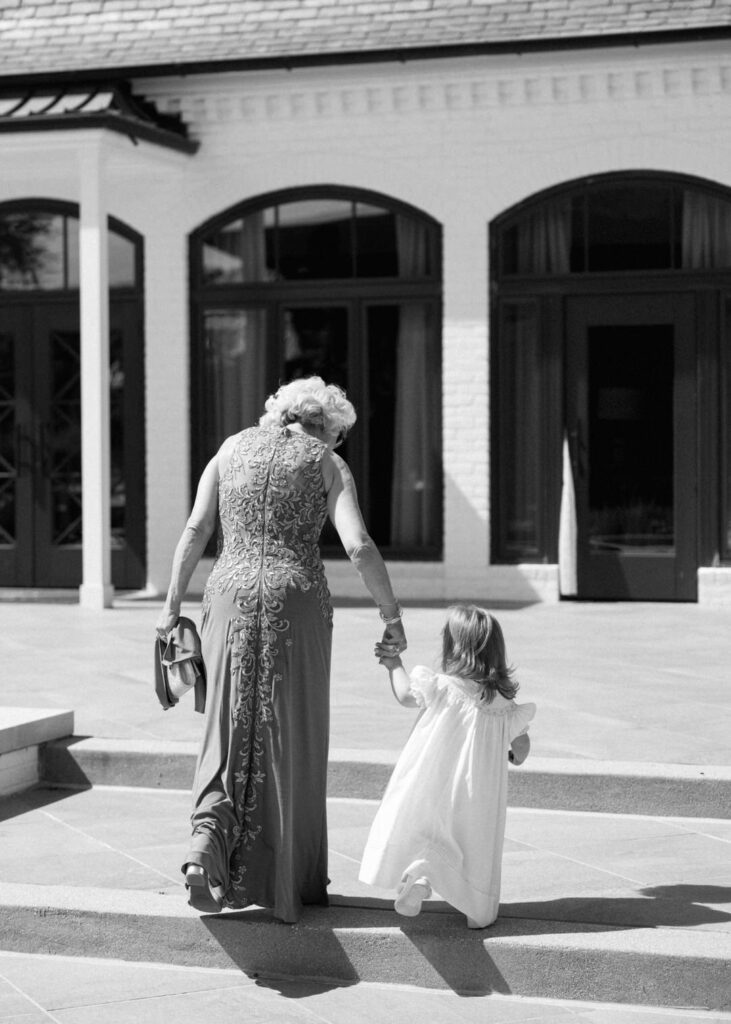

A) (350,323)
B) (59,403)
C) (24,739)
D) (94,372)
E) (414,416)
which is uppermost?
(350,323)

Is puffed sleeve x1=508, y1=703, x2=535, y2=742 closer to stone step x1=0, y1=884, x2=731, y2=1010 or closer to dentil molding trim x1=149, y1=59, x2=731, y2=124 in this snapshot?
stone step x1=0, y1=884, x2=731, y2=1010

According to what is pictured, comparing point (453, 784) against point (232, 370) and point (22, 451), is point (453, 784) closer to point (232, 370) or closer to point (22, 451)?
point (232, 370)

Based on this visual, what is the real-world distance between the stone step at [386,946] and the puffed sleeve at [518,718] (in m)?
0.60

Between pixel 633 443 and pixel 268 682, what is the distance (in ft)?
28.5

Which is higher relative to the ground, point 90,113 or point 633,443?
point 90,113

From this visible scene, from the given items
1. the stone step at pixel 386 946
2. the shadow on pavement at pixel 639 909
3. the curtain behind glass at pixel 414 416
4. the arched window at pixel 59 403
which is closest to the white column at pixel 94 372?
the arched window at pixel 59 403

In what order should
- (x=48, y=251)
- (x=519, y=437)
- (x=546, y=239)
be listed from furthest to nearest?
(x=48, y=251)
(x=519, y=437)
(x=546, y=239)

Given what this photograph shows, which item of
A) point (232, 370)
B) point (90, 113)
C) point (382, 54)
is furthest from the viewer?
point (232, 370)

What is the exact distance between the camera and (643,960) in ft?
16.0

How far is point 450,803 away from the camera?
16.6 feet

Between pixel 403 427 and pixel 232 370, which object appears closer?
pixel 403 427

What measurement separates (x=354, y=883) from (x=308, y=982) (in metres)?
0.56

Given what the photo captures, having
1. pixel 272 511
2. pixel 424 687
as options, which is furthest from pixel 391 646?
pixel 272 511

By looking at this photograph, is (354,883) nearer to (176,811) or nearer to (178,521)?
(176,811)
